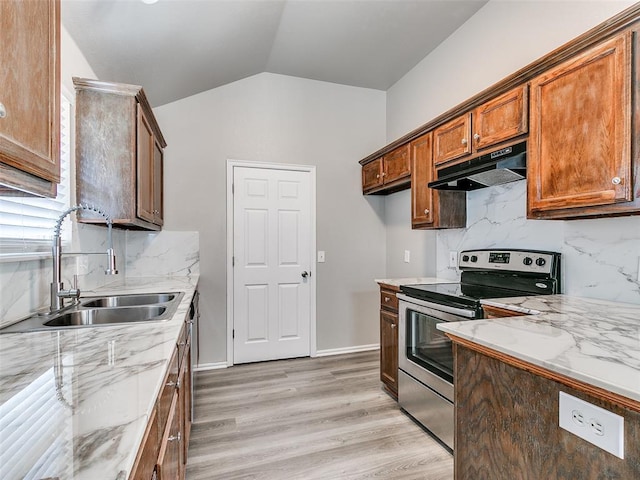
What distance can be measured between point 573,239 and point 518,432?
126 centimetres

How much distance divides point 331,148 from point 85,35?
2.40m

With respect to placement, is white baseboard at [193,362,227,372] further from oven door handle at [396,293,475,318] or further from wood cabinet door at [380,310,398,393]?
oven door handle at [396,293,475,318]

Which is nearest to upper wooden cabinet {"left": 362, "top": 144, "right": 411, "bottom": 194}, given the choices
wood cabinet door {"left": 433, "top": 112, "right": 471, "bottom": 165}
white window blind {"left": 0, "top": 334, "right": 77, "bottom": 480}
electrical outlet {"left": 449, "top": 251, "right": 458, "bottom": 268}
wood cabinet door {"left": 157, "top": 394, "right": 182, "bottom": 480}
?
wood cabinet door {"left": 433, "top": 112, "right": 471, "bottom": 165}

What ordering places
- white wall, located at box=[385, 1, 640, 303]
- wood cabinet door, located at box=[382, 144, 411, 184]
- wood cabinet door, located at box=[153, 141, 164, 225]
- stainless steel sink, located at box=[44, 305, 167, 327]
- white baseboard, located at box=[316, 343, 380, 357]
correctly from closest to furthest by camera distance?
1. stainless steel sink, located at box=[44, 305, 167, 327]
2. white wall, located at box=[385, 1, 640, 303]
3. wood cabinet door, located at box=[153, 141, 164, 225]
4. wood cabinet door, located at box=[382, 144, 411, 184]
5. white baseboard, located at box=[316, 343, 380, 357]

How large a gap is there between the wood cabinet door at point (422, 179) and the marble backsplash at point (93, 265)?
215 centimetres

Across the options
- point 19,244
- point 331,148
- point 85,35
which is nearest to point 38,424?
point 19,244

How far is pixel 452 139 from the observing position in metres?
2.33

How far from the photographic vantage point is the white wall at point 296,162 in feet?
11.1

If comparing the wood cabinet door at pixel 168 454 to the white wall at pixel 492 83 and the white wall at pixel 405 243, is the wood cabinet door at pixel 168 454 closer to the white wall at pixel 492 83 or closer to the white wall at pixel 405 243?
the white wall at pixel 492 83

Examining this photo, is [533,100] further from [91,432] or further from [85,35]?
[85,35]

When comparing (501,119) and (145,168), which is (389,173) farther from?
(145,168)

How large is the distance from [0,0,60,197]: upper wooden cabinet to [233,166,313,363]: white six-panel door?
247cm

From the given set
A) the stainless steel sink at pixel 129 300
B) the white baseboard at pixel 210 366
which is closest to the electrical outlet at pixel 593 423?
the stainless steel sink at pixel 129 300

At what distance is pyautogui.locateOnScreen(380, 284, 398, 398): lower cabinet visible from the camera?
8.71ft
